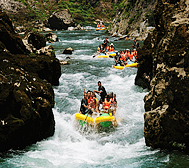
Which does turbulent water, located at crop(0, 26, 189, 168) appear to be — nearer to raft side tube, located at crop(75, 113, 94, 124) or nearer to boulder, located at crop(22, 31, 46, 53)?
raft side tube, located at crop(75, 113, 94, 124)

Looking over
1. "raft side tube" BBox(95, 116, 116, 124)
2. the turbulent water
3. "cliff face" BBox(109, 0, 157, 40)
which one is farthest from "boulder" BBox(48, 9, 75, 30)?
"raft side tube" BBox(95, 116, 116, 124)

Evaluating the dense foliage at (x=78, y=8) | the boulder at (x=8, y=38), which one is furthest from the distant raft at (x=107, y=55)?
the dense foliage at (x=78, y=8)

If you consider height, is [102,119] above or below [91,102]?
below

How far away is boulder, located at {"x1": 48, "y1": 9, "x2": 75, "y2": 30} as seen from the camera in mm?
62750

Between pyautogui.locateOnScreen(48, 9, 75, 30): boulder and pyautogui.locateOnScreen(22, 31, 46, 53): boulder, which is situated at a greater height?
pyautogui.locateOnScreen(48, 9, 75, 30): boulder

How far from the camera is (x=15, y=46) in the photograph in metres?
11.6

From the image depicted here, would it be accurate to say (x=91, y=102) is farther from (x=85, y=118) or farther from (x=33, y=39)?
(x=33, y=39)

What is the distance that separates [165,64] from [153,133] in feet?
6.43

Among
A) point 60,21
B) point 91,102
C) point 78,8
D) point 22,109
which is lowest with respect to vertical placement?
point 91,102

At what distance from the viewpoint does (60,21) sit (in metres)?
63.2

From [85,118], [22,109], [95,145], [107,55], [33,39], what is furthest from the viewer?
[107,55]

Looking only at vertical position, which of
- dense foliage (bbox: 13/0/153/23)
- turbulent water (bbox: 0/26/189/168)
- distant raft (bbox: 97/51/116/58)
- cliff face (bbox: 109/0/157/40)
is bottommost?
turbulent water (bbox: 0/26/189/168)

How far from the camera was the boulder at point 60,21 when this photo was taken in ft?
206

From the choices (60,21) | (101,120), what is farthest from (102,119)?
(60,21)
